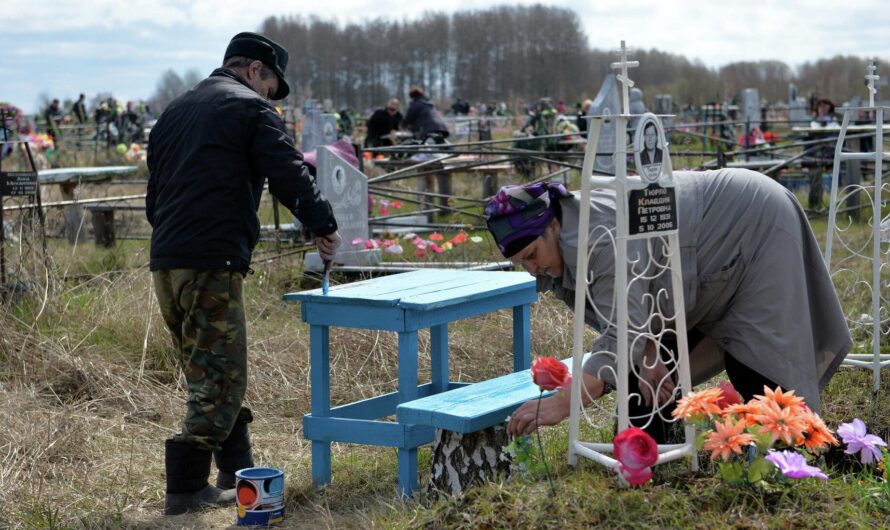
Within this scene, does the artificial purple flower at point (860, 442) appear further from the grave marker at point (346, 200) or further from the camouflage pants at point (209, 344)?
the grave marker at point (346, 200)

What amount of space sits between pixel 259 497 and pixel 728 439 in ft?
5.72

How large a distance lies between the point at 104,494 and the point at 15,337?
6.45 ft

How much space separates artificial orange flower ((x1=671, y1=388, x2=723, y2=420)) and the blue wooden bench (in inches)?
31.3

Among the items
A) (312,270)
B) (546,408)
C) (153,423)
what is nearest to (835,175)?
(546,408)

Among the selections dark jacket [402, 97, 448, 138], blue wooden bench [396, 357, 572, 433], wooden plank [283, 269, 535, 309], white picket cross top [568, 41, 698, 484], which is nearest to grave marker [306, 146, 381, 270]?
wooden plank [283, 269, 535, 309]

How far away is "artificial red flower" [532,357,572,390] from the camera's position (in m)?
3.19

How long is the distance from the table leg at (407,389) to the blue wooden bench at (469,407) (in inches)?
9.3

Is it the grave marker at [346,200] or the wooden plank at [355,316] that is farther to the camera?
the grave marker at [346,200]

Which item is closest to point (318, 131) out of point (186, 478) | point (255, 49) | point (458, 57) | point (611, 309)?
point (255, 49)

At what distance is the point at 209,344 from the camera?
13.3 feet

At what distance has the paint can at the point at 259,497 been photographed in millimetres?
3823

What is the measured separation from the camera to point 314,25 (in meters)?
97.6

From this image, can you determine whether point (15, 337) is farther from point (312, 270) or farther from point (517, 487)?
point (517, 487)

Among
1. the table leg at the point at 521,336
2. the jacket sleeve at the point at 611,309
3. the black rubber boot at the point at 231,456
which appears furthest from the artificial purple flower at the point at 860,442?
the black rubber boot at the point at 231,456
